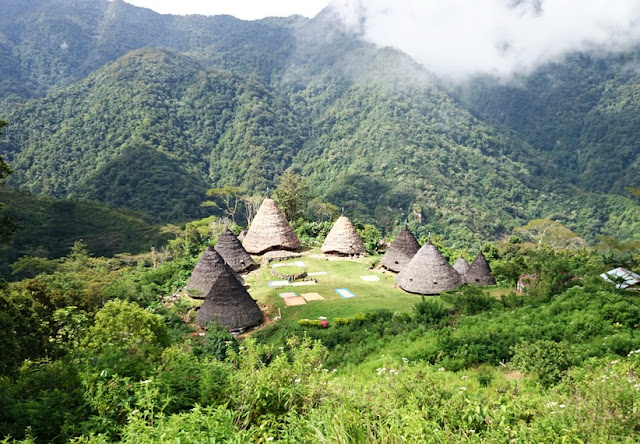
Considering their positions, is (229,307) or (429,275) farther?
(429,275)

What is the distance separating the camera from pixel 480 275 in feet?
69.5

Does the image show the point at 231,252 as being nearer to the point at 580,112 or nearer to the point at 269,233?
the point at 269,233

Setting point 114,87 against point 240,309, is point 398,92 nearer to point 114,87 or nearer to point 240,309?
point 114,87

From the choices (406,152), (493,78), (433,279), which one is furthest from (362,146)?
(493,78)

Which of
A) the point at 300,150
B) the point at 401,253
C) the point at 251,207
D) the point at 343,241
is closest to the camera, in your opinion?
the point at 401,253

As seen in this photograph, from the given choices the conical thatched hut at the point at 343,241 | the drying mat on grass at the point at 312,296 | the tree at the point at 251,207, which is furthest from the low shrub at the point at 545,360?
the tree at the point at 251,207

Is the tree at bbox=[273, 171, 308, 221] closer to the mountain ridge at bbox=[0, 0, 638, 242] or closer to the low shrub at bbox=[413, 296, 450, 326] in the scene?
the low shrub at bbox=[413, 296, 450, 326]

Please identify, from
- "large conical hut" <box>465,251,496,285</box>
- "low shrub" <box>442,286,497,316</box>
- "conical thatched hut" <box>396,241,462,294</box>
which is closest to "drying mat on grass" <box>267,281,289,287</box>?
"conical thatched hut" <box>396,241,462,294</box>

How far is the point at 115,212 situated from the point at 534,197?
279ft

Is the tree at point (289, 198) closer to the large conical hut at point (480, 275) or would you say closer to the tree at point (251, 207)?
the tree at point (251, 207)

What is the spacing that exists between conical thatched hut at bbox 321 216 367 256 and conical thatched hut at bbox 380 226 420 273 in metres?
3.09

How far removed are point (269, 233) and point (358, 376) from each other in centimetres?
1889

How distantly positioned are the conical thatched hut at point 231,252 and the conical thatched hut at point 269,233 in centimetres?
274

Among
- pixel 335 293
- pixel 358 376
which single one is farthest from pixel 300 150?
pixel 358 376
